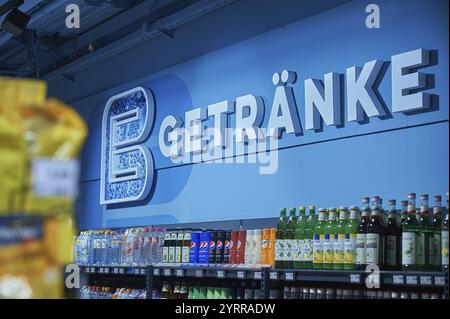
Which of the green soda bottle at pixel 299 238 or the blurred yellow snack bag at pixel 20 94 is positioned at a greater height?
the blurred yellow snack bag at pixel 20 94

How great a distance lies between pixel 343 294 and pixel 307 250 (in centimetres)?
31

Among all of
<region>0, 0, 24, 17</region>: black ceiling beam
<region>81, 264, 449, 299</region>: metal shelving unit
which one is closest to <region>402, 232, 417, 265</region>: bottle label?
<region>81, 264, 449, 299</region>: metal shelving unit

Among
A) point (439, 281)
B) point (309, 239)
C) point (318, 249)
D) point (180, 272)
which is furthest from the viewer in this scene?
point (180, 272)

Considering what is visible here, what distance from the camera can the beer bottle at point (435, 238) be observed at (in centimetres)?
365

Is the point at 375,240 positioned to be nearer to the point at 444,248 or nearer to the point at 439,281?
the point at 444,248

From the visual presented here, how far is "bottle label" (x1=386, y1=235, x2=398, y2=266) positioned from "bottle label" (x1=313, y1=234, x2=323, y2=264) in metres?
0.39

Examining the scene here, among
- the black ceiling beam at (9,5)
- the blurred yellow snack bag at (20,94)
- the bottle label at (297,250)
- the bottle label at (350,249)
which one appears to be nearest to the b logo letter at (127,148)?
the black ceiling beam at (9,5)

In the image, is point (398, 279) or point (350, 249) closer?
point (398, 279)

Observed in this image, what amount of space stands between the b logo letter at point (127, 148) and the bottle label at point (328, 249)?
115 centimetres

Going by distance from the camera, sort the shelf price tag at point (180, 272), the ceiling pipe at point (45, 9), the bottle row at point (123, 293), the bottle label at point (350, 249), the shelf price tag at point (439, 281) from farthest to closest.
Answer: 1. the bottle row at point (123, 293)
2. the shelf price tag at point (180, 272)
3. the bottle label at point (350, 249)
4. the ceiling pipe at point (45, 9)
5. the shelf price tag at point (439, 281)

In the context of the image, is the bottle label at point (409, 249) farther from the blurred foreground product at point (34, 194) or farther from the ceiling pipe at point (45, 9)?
the blurred foreground product at point (34, 194)

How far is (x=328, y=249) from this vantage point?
4.04 metres

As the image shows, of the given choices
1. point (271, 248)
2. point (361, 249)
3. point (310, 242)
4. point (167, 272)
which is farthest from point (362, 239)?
point (167, 272)
